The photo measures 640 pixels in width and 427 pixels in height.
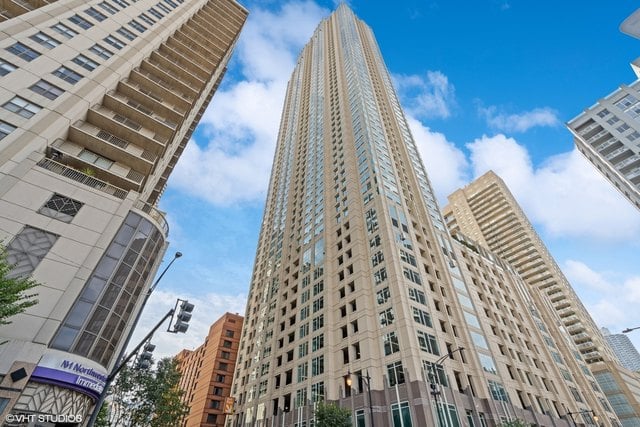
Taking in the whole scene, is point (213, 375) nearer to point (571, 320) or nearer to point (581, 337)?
point (581, 337)

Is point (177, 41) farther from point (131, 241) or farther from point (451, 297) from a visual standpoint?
point (451, 297)

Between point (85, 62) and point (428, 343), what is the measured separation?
4625 cm

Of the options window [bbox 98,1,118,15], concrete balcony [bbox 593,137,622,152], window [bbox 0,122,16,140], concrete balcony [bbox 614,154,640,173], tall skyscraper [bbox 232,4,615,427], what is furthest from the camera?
concrete balcony [bbox 593,137,622,152]

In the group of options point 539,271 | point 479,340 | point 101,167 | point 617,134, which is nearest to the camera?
point 101,167

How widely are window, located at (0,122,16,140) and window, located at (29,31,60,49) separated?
12286 mm

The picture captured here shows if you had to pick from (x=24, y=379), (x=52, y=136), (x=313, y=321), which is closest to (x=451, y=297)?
(x=313, y=321)

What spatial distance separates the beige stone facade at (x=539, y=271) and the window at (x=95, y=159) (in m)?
59.8

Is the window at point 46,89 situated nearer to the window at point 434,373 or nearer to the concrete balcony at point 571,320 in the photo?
the window at point 434,373

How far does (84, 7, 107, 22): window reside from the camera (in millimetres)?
38438

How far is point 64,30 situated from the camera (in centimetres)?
3409

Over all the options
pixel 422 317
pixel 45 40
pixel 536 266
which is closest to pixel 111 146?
pixel 45 40

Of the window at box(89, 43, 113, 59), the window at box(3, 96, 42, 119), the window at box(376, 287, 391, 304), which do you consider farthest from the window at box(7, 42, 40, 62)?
the window at box(376, 287, 391, 304)

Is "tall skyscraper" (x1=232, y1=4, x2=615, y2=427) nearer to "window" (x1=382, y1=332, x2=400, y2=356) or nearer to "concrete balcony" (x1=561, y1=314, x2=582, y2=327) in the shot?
"window" (x1=382, y1=332, x2=400, y2=356)

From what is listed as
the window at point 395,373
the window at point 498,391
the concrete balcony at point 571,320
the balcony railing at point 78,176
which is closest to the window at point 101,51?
the balcony railing at point 78,176
